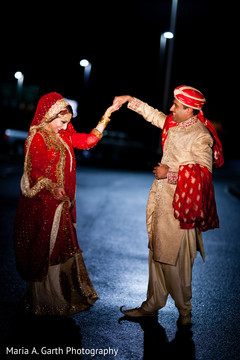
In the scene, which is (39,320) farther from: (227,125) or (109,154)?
(227,125)

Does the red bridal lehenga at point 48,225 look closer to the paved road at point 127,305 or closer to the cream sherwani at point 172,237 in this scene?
the paved road at point 127,305

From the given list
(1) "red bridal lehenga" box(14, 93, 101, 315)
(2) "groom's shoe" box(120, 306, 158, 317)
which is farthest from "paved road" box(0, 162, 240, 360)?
(1) "red bridal lehenga" box(14, 93, 101, 315)

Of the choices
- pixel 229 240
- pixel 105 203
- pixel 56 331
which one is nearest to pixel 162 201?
pixel 56 331

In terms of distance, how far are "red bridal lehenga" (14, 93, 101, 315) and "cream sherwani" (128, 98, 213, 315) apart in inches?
29.3

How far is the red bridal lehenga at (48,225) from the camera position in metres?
3.80

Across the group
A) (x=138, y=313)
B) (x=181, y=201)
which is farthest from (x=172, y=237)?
(x=138, y=313)

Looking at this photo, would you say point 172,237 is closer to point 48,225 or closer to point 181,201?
point 181,201

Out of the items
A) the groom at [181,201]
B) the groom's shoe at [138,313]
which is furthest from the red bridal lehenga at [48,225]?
the groom at [181,201]

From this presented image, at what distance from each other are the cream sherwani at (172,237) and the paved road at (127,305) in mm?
324

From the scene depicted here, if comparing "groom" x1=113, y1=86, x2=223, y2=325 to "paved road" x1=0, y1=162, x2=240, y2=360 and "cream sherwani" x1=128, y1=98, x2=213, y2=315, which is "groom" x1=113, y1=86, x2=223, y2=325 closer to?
"cream sherwani" x1=128, y1=98, x2=213, y2=315

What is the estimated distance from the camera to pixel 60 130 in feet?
13.2

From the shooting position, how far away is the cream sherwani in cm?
389

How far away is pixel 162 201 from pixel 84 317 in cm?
137

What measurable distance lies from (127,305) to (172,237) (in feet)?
3.31
